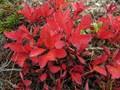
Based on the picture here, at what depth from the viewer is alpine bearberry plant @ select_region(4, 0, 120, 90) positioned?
1572 mm

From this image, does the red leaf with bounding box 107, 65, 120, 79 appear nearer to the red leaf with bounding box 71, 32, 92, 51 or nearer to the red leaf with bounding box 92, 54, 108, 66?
the red leaf with bounding box 92, 54, 108, 66

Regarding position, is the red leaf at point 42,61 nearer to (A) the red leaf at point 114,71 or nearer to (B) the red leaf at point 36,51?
(B) the red leaf at point 36,51

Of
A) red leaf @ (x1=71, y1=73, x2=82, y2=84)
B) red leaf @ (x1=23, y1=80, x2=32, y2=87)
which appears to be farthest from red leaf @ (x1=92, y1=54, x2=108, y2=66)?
red leaf @ (x1=23, y1=80, x2=32, y2=87)

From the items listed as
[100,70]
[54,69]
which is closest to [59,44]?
[54,69]

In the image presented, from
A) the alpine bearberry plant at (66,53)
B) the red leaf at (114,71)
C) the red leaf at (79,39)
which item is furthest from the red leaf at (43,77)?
the red leaf at (114,71)

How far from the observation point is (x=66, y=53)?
1621 mm

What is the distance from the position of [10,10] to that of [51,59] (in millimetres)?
676

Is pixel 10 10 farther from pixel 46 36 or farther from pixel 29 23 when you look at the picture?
pixel 46 36

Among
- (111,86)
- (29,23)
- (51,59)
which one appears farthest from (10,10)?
(111,86)

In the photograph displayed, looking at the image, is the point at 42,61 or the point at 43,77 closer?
the point at 42,61

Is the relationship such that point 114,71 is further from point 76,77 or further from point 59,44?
point 59,44

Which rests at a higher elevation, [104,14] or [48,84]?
[104,14]

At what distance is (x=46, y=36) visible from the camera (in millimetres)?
1532

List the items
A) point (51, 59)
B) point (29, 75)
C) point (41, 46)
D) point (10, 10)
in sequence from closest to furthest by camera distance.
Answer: point (51, 59), point (41, 46), point (29, 75), point (10, 10)
